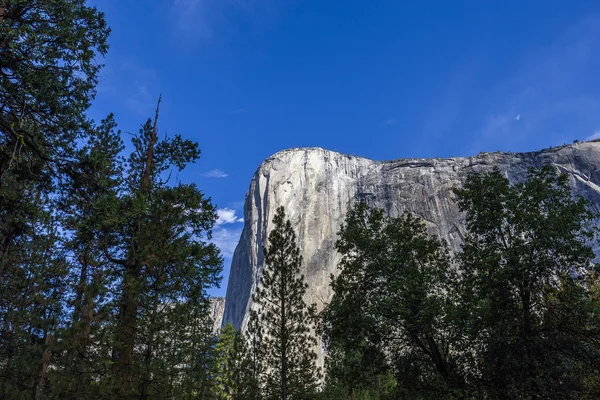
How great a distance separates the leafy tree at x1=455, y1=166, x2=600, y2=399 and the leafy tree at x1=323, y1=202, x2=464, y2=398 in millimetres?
1329

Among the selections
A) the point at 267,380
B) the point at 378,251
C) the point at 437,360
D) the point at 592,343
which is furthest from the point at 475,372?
the point at 267,380

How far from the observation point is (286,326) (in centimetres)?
1944

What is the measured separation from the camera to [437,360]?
15.1m

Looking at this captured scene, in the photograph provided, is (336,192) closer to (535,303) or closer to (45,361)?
(535,303)

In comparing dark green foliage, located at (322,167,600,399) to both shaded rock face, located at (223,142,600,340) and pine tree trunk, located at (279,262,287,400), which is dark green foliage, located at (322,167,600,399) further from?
shaded rock face, located at (223,142,600,340)

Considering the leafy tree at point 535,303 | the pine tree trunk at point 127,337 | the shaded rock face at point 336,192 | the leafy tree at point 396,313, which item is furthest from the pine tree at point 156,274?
the shaded rock face at point 336,192

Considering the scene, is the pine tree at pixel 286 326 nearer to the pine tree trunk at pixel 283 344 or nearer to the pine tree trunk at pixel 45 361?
the pine tree trunk at pixel 283 344

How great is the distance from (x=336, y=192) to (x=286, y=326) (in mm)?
73450

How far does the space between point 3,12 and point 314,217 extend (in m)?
83.4

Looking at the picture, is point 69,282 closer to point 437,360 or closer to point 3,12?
point 3,12

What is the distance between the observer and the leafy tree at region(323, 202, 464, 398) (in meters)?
14.1

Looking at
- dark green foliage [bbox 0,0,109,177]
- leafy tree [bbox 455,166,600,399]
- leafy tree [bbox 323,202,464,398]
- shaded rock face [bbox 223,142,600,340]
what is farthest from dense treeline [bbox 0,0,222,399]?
shaded rock face [bbox 223,142,600,340]

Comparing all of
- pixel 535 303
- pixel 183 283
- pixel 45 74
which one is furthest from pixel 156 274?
pixel 535 303

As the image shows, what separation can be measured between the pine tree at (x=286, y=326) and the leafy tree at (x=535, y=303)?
841 cm
